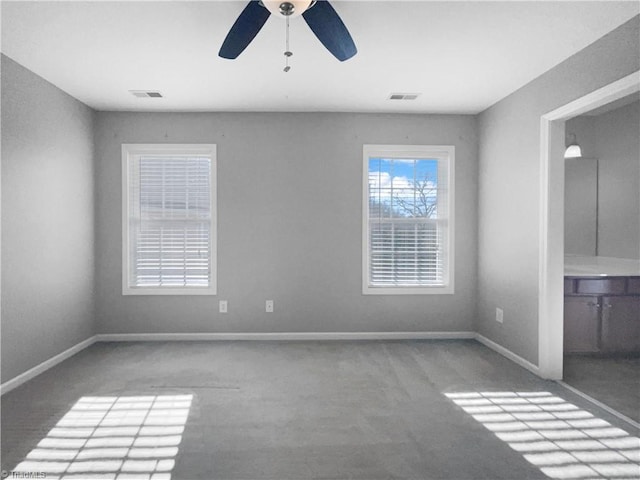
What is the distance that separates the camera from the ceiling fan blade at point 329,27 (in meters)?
1.92

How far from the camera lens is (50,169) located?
3.44 meters

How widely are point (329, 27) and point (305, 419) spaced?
93.4 inches

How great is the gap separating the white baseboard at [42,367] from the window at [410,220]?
315 cm

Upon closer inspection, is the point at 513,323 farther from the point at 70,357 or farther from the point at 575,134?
the point at 70,357

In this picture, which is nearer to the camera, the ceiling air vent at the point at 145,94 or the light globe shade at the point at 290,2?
the light globe shade at the point at 290,2

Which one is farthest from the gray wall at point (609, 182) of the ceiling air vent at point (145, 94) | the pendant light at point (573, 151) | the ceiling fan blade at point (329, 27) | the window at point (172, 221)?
the ceiling air vent at point (145, 94)

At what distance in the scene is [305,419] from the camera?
8.11 feet

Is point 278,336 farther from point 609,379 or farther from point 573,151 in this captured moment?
point 573,151

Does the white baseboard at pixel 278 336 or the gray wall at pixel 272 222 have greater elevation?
the gray wall at pixel 272 222

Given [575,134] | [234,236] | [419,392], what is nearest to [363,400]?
[419,392]

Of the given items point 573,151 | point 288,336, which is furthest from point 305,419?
point 573,151

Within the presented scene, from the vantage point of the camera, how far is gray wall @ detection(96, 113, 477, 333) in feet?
13.9

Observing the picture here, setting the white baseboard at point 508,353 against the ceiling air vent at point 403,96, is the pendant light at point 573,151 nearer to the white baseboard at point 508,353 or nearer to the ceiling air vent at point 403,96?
the ceiling air vent at point 403,96

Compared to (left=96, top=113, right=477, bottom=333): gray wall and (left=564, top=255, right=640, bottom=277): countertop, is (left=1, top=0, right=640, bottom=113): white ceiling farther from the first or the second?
(left=564, top=255, right=640, bottom=277): countertop
